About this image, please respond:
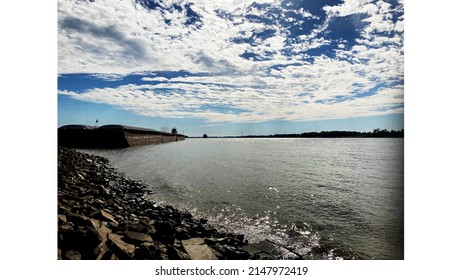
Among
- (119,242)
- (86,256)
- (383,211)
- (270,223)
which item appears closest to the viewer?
(86,256)

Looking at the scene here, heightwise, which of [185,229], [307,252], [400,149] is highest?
[400,149]

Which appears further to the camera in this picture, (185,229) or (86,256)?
(185,229)

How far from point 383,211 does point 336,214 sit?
4.52 ft

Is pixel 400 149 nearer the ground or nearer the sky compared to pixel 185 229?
nearer the sky

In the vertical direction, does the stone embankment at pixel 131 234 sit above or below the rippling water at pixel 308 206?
above

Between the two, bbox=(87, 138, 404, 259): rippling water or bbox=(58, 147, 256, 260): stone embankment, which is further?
bbox=(87, 138, 404, 259): rippling water

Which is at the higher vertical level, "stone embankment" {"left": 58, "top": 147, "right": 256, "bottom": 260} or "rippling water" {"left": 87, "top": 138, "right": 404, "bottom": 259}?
"stone embankment" {"left": 58, "top": 147, "right": 256, "bottom": 260}

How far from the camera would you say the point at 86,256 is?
455cm

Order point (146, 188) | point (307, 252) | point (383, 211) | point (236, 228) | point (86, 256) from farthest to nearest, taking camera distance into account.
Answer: point (146, 188) → point (383, 211) → point (236, 228) → point (307, 252) → point (86, 256)

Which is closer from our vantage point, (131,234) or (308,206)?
(131,234)

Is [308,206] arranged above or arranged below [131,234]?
below

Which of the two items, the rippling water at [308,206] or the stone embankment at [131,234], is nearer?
the stone embankment at [131,234]

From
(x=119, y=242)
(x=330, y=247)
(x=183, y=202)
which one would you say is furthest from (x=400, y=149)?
(x=183, y=202)
